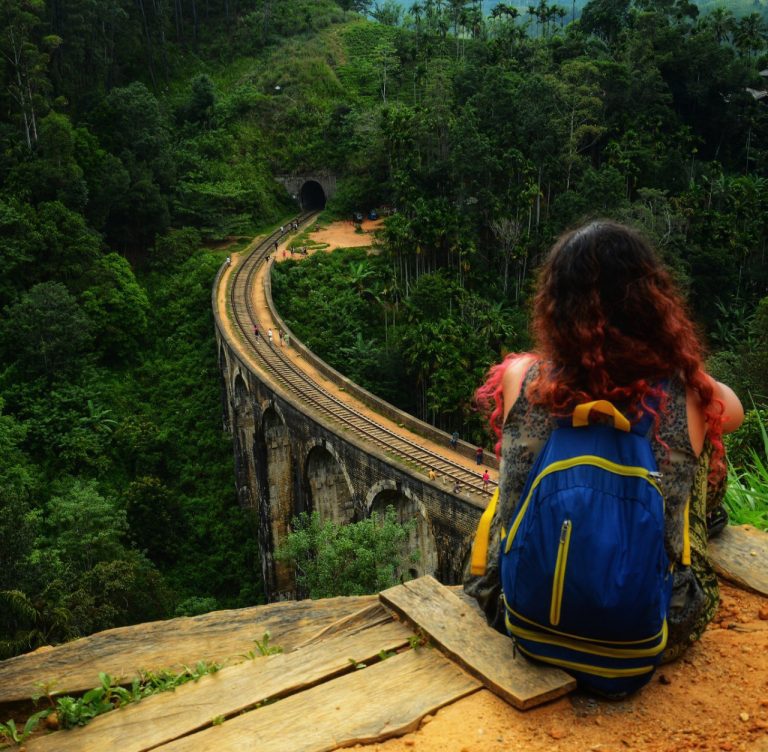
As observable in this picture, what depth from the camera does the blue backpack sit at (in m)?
2.91

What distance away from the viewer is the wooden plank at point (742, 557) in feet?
14.4

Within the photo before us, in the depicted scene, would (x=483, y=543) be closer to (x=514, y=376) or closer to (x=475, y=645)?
(x=475, y=645)

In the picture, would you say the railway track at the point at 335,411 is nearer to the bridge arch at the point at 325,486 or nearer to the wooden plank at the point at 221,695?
the bridge arch at the point at 325,486

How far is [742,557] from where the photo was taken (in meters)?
4.55

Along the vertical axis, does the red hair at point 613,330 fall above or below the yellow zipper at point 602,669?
above

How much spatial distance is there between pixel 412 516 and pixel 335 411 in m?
6.27

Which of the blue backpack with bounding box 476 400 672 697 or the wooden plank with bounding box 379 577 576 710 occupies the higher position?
the blue backpack with bounding box 476 400 672 697

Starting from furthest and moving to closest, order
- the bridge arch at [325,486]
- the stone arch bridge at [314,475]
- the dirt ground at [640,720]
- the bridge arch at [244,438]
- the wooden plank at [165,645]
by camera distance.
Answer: the bridge arch at [244,438] → the bridge arch at [325,486] → the stone arch bridge at [314,475] → the wooden plank at [165,645] → the dirt ground at [640,720]

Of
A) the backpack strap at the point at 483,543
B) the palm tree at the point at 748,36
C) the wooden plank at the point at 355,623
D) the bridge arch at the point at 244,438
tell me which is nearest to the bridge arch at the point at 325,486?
the bridge arch at the point at 244,438

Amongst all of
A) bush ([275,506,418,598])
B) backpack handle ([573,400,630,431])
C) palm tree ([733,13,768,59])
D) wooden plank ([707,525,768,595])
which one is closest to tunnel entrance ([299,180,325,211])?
palm tree ([733,13,768,59])

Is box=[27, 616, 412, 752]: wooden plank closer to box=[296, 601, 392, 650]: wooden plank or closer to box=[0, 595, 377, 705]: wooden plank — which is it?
box=[296, 601, 392, 650]: wooden plank

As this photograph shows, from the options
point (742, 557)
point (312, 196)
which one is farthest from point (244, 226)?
point (742, 557)

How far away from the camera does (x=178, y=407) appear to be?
36.4 meters

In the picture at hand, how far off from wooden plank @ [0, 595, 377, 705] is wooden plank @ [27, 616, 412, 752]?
1.06ft
